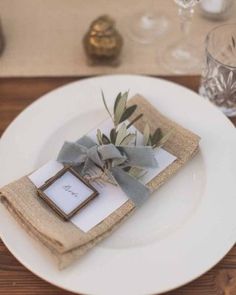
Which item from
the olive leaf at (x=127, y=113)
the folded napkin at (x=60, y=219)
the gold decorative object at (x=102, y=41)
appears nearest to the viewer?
the folded napkin at (x=60, y=219)

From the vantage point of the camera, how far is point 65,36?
91 cm

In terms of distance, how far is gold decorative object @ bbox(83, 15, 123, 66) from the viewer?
80cm

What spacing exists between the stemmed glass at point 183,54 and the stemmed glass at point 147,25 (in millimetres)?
44

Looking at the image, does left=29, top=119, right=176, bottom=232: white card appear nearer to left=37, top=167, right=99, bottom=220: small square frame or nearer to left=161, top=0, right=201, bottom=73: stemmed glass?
left=37, top=167, right=99, bottom=220: small square frame

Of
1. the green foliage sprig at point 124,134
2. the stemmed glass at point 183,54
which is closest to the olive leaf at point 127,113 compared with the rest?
the green foliage sprig at point 124,134

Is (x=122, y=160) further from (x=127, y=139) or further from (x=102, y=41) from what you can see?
(x=102, y=41)

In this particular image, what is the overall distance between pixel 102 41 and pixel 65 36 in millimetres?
122

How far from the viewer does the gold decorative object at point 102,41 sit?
802mm

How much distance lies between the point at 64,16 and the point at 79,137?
0.32m

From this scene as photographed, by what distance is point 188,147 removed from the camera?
0.67 metres

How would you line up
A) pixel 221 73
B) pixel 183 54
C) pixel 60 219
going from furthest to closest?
pixel 183 54 → pixel 221 73 → pixel 60 219

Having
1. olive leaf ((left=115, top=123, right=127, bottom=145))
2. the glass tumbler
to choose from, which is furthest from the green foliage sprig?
the glass tumbler

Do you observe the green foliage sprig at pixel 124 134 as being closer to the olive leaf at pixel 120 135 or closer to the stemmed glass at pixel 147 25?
the olive leaf at pixel 120 135

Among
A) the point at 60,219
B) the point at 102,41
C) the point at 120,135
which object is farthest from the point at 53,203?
the point at 102,41
